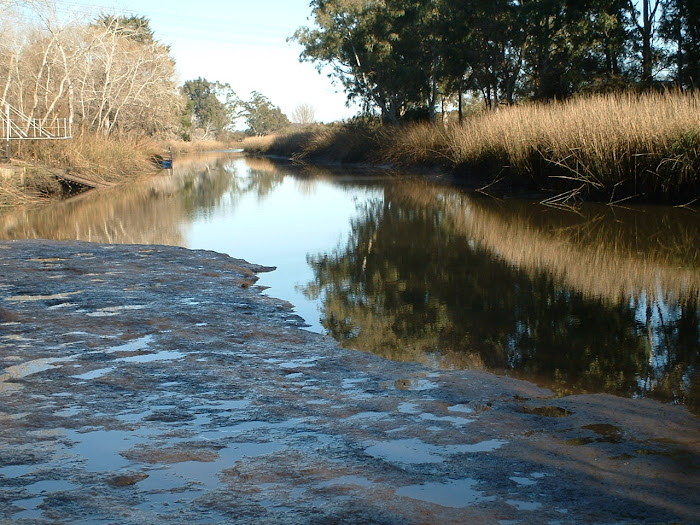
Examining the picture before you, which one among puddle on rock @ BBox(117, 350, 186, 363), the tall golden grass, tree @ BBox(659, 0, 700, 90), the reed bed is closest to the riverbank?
the tall golden grass

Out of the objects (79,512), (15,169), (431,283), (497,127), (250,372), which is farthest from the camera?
(497,127)

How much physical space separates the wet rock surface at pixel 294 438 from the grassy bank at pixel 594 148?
10757 mm

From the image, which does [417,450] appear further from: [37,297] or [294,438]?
[37,297]

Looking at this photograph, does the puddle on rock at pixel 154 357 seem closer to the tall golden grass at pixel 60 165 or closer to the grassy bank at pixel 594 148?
the grassy bank at pixel 594 148

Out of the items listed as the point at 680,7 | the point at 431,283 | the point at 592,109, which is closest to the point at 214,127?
the point at 680,7

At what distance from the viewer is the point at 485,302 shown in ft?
22.4

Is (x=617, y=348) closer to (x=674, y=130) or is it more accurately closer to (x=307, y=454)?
(x=307, y=454)

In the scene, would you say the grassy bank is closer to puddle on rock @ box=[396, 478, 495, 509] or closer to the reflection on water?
the reflection on water

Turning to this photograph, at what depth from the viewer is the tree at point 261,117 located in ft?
404

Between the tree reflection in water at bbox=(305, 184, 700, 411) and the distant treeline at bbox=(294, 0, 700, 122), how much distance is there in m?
17.8

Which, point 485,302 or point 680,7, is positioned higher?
point 680,7

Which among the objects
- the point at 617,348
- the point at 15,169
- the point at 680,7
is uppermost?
the point at 680,7

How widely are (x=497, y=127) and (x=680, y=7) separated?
9683 millimetres

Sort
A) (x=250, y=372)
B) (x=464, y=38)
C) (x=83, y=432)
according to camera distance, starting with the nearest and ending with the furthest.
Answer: (x=83, y=432) < (x=250, y=372) < (x=464, y=38)
